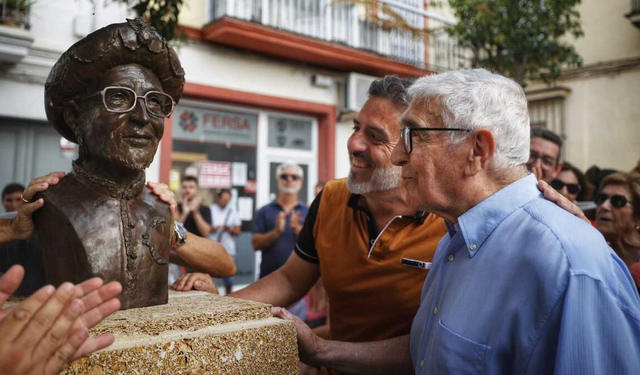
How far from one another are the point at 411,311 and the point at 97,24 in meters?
5.43

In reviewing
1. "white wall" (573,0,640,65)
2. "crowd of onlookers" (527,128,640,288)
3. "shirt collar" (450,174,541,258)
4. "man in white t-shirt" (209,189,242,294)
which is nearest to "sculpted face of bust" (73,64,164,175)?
"shirt collar" (450,174,541,258)

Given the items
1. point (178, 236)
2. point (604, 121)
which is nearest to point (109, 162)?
point (178, 236)

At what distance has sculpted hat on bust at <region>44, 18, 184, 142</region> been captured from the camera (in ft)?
5.40

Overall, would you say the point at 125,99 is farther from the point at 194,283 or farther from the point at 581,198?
the point at 581,198

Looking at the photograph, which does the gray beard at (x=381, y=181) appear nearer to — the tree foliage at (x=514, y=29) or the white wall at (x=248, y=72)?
the white wall at (x=248, y=72)

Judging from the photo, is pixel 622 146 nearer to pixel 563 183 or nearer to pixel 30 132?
pixel 563 183

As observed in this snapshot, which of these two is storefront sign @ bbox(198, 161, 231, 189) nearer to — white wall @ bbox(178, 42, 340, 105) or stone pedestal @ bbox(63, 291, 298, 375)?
white wall @ bbox(178, 42, 340, 105)

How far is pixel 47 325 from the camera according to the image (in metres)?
1.03

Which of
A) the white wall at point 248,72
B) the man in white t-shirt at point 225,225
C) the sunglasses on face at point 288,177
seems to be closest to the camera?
the sunglasses on face at point 288,177

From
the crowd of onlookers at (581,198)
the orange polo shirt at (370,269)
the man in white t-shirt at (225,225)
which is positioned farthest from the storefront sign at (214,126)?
the orange polo shirt at (370,269)

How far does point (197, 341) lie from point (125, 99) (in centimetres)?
79

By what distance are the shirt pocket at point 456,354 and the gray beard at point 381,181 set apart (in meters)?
0.89

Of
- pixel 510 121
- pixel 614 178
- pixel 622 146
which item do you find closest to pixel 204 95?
pixel 614 178

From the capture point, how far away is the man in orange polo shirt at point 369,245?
2.07 m
